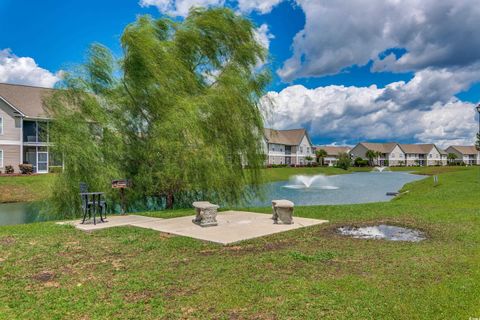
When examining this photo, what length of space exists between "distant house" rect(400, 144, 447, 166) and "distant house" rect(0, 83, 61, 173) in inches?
4133

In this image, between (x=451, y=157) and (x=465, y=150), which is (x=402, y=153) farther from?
(x=465, y=150)

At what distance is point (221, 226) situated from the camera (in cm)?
1040

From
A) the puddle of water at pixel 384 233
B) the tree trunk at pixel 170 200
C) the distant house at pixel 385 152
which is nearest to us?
the puddle of water at pixel 384 233

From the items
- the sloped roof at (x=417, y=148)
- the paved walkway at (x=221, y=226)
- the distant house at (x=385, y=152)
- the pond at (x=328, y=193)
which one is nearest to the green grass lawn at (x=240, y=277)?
the paved walkway at (x=221, y=226)

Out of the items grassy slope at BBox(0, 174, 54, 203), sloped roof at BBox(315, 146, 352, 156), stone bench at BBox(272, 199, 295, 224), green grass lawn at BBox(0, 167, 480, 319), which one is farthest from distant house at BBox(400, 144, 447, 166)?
green grass lawn at BBox(0, 167, 480, 319)

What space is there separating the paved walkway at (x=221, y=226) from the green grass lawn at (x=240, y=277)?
56 cm

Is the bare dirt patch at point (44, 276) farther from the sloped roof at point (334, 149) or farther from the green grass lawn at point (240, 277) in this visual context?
the sloped roof at point (334, 149)

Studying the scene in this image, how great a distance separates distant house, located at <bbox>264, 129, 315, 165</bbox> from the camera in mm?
71562

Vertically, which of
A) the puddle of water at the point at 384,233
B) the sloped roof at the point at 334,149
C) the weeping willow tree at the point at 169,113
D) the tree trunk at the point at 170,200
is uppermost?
the sloped roof at the point at 334,149

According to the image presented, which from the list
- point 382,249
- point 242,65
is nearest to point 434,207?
point 382,249

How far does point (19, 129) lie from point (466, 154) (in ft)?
458

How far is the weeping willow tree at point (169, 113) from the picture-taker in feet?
45.1

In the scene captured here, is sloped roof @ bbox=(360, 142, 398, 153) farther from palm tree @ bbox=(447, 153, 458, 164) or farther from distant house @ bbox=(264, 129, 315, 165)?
distant house @ bbox=(264, 129, 315, 165)

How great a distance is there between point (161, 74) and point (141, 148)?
9.90 feet
